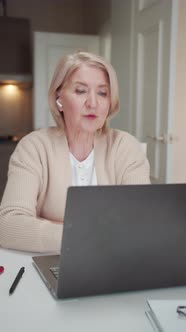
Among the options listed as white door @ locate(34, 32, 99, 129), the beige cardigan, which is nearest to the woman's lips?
the beige cardigan

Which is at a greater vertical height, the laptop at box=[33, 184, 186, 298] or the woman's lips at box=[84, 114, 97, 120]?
the woman's lips at box=[84, 114, 97, 120]

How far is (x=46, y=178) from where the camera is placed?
1.30m

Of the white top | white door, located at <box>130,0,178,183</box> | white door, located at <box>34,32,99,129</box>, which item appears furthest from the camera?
white door, located at <box>34,32,99,129</box>

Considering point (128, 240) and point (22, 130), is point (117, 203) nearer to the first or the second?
point (128, 240)

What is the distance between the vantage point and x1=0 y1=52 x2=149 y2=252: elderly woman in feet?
4.07

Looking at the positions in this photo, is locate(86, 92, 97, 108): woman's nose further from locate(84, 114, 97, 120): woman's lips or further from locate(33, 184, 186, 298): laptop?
locate(33, 184, 186, 298): laptop

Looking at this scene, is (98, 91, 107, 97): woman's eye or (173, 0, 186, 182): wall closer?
(98, 91, 107, 97): woman's eye

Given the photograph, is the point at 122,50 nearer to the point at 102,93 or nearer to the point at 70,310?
the point at 102,93

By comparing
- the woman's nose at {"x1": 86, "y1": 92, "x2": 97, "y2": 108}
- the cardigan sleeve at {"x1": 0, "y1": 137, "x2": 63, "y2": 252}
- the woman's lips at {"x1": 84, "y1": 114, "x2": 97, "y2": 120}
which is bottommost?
the cardigan sleeve at {"x1": 0, "y1": 137, "x2": 63, "y2": 252}

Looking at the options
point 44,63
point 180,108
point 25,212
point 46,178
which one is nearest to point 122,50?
point 180,108

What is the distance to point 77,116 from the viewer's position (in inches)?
52.9

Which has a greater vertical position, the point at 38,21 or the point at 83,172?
the point at 38,21

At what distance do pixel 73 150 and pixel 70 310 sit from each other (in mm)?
791

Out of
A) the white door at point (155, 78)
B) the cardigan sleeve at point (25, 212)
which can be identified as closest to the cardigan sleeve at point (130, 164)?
the cardigan sleeve at point (25, 212)
